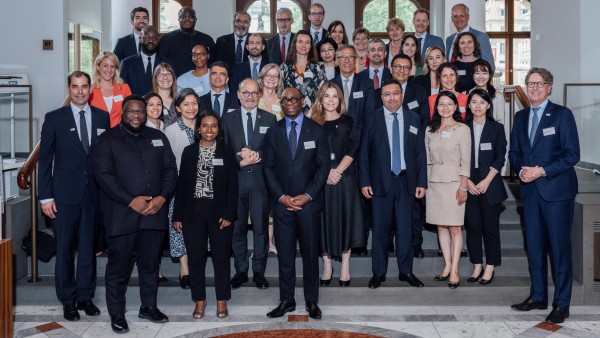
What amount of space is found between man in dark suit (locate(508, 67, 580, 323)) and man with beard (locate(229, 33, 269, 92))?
8.14 ft

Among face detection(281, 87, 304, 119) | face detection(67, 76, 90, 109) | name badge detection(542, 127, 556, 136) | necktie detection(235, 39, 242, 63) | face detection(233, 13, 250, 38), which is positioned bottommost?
name badge detection(542, 127, 556, 136)

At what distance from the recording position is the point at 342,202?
5152mm

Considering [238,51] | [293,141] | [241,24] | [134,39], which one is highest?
[241,24]

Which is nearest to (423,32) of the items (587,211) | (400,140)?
(400,140)

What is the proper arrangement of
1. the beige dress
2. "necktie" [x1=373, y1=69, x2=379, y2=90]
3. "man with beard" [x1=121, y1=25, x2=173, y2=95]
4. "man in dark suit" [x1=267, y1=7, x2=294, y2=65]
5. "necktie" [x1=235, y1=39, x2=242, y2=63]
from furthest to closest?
"necktie" [x1=235, y1=39, x2=242, y2=63] < "man in dark suit" [x1=267, y1=7, x2=294, y2=65] < "man with beard" [x1=121, y1=25, x2=173, y2=95] < "necktie" [x1=373, y1=69, x2=379, y2=90] < the beige dress

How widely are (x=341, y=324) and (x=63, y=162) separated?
2.27 metres

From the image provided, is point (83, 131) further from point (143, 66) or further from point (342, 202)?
point (342, 202)

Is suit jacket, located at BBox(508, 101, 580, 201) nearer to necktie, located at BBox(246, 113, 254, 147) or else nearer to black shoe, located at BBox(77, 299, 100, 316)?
necktie, located at BBox(246, 113, 254, 147)

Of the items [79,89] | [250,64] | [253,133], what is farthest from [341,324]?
[250,64]

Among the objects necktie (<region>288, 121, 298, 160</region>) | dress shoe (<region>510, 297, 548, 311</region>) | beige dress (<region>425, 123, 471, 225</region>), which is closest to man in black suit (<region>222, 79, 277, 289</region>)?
necktie (<region>288, 121, 298, 160</region>)

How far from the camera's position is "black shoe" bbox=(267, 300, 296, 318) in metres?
4.83

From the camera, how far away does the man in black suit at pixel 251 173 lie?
5.12 metres

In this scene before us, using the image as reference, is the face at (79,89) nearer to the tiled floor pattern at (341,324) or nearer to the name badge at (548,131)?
the tiled floor pattern at (341,324)

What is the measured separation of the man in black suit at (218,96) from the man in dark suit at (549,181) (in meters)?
2.30
